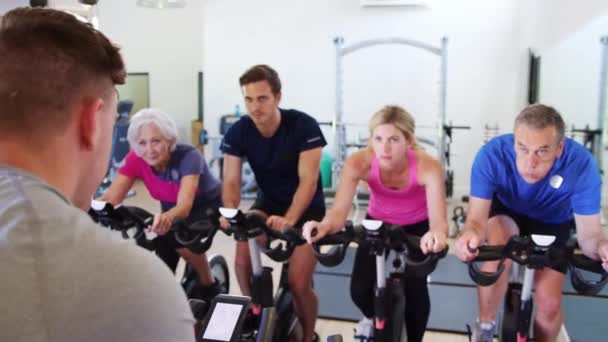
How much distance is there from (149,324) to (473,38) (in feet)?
20.8

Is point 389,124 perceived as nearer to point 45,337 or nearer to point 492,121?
point 45,337

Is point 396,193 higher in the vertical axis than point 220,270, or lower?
higher

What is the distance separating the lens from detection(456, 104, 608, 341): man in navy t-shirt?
193 cm

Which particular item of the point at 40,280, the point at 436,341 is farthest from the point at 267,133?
the point at 40,280

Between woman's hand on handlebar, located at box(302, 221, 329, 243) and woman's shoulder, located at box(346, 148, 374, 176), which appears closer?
woman's hand on handlebar, located at box(302, 221, 329, 243)

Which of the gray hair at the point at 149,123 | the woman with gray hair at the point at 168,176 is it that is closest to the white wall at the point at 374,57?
the woman with gray hair at the point at 168,176

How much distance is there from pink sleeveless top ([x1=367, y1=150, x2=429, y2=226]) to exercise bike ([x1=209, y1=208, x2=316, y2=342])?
45cm

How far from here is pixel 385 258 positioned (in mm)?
2057

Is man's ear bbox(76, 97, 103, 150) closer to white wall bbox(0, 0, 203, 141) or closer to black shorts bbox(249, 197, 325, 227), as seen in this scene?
black shorts bbox(249, 197, 325, 227)

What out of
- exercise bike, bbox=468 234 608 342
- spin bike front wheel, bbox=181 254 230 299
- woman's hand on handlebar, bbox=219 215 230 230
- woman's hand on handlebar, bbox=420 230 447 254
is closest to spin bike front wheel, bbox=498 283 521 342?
exercise bike, bbox=468 234 608 342

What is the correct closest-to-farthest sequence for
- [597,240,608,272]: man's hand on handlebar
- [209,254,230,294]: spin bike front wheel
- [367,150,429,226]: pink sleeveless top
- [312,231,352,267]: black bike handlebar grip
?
1. [597,240,608,272]: man's hand on handlebar
2. [312,231,352,267]: black bike handlebar grip
3. [367,150,429,226]: pink sleeveless top
4. [209,254,230,294]: spin bike front wheel

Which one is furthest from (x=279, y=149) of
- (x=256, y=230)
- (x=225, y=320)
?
(x=225, y=320)

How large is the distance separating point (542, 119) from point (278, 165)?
1.15m

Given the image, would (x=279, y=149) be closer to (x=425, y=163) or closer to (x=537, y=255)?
(x=425, y=163)
